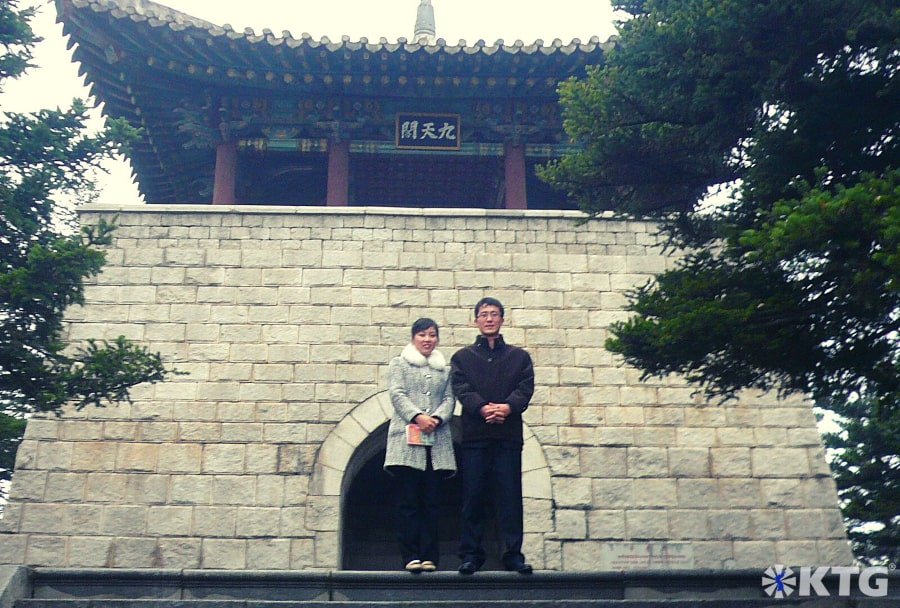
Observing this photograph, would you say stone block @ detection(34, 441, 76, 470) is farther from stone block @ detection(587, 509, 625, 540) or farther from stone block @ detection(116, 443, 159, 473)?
stone block @ detection(587, 509, 625, 540)

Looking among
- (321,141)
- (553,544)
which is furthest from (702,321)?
(321,141)

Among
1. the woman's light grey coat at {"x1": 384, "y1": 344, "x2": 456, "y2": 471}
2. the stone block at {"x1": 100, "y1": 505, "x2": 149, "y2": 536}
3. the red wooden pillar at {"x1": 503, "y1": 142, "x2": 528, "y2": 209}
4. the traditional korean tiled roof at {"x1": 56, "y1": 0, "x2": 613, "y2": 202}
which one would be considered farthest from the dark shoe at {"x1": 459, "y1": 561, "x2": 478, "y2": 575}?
the traditional korean tiled roof at {"x1": 56, "y1": 0, "x2": 613, "y2": 202}

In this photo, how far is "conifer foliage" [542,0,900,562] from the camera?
18.5 feet

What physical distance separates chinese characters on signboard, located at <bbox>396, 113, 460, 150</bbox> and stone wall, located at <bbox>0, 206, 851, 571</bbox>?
67.4 inches

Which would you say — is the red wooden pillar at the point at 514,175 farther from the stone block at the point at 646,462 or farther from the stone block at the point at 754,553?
the stone block at the point at 754,553

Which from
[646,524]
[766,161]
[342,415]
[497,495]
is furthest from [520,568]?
[342,415]

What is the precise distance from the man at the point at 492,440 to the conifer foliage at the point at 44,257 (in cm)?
306

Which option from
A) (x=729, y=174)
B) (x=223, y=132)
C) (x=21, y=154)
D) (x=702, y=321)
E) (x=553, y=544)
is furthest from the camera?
(x=223, y=132)

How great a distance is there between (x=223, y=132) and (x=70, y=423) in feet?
13.1

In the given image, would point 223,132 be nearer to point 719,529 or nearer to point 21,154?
point 21,154

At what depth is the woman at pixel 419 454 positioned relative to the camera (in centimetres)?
596

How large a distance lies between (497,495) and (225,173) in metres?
7.13

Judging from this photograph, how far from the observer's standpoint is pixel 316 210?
10.5 meters

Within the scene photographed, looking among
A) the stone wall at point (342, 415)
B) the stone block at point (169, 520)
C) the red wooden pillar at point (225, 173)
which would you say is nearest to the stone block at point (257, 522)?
the stone wall at point (342, 415)
